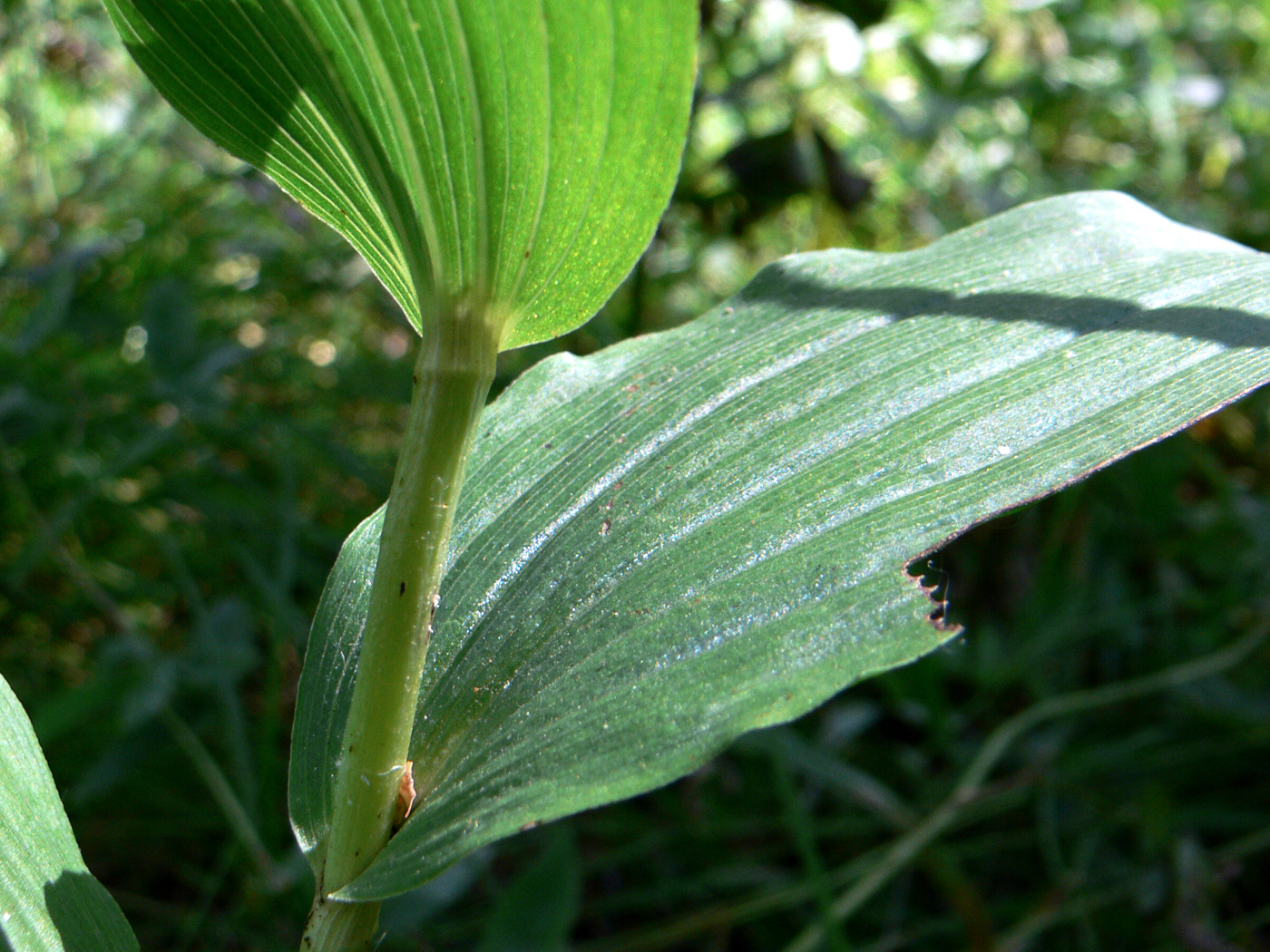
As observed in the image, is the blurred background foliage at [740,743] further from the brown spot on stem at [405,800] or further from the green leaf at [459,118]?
the green leaf at [459,118]

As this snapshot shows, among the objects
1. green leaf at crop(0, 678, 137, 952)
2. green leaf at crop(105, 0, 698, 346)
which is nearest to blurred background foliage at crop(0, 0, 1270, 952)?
green leaf at crop(0, 678, 137, 952)

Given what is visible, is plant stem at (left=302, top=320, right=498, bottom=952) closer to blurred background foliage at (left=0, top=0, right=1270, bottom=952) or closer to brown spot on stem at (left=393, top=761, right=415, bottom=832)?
brown spot on stem at (left=393, top=761, right=415, bottom=832)

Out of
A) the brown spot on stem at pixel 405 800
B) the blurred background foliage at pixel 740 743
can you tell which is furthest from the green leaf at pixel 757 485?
the blurred background foliage at pixel 740 743

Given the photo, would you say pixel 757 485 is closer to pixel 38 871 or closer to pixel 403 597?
pixel 403 597

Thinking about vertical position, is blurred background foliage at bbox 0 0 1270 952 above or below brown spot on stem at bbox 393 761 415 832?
below

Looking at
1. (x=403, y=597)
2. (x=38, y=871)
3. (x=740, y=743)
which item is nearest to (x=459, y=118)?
(x=403, y=597)

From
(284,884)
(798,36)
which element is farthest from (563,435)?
(798,36)
